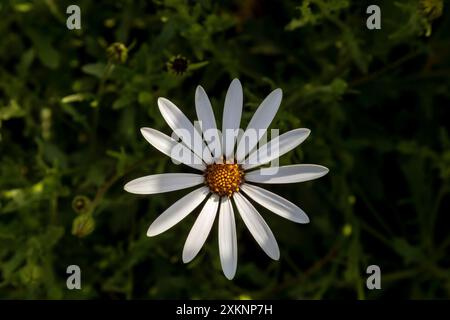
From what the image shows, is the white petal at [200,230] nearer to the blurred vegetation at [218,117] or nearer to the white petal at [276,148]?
the white petal at [276,148]

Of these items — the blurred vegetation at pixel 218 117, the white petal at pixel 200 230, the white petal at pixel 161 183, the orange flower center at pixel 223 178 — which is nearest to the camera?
the white petal at pixel 161 183

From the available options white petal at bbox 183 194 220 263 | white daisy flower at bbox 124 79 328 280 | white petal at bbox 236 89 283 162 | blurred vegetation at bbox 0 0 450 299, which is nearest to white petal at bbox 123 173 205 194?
white daisy flower at bbox 124 79 328 280

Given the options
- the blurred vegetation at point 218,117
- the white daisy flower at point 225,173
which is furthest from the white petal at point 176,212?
the blurred vegetation at point 218,117

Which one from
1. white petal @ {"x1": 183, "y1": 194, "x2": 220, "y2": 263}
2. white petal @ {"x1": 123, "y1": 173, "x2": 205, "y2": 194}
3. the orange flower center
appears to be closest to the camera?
white petal @ {"x1": 123, "y1": 173, "x2": 205, "y2": 194}

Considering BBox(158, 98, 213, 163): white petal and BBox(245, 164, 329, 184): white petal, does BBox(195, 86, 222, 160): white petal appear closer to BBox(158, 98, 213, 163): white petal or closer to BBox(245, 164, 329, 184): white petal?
BBox(158, 98, 213, 163): white petal

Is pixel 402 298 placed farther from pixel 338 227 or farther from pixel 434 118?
pixel 434 118

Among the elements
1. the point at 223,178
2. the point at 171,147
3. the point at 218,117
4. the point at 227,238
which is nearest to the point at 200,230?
the point at 227,238

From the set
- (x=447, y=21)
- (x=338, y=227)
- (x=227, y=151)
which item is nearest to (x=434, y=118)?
(x=447, y=21)
